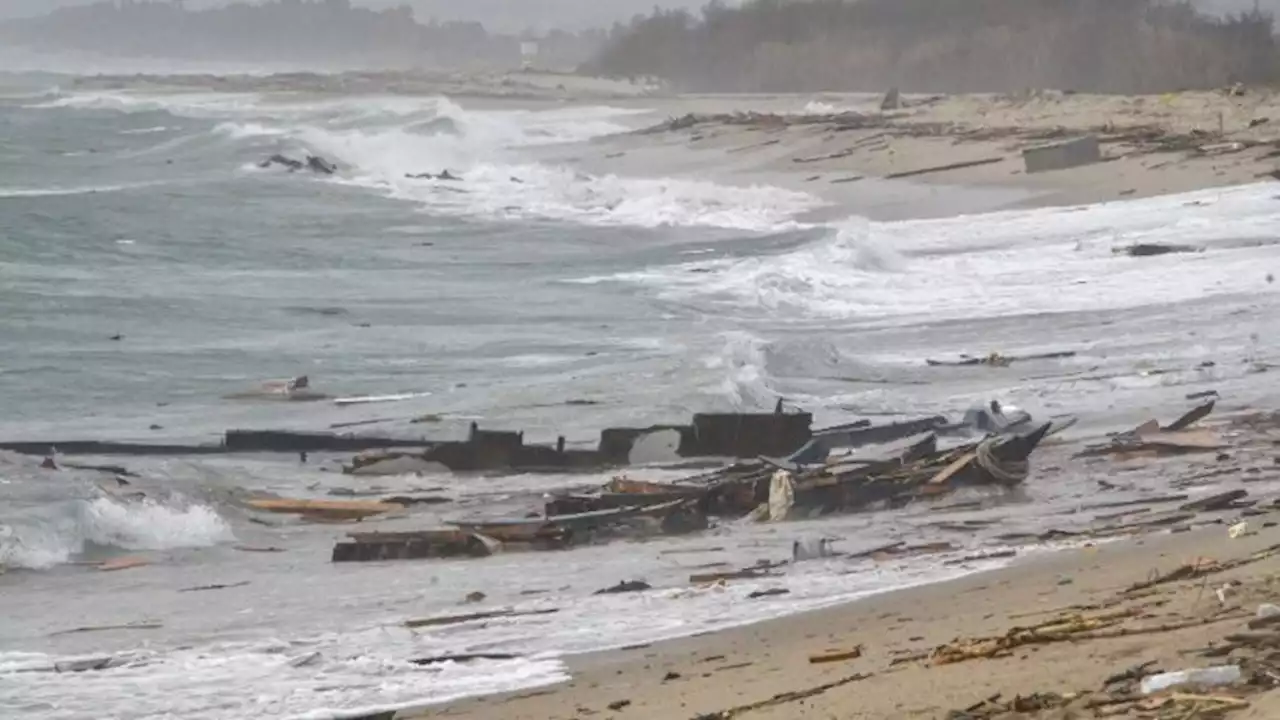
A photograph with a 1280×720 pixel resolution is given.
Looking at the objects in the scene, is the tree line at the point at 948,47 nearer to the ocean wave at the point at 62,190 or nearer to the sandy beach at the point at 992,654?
the ocean wave at the point at 62,190

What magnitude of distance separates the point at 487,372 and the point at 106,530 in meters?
7.21

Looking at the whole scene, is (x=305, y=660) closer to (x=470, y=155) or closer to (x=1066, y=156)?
(x=1066, y=156)

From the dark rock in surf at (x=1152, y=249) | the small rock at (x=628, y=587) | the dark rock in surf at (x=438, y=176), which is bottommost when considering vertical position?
the small rock at (x=628, y=587)

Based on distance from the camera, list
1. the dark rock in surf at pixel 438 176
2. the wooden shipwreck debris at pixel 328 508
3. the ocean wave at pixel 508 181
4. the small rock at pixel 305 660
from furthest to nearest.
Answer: the dark rock in surf at pixel 438 176, the ocean wave at pixel 508 181, the wooden shipwreck debris at pixel 328 508, the small rock at pixel 305 660

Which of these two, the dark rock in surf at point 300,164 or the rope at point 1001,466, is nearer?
the rope at point 1001,466

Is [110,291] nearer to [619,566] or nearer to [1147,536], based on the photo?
[619,566]

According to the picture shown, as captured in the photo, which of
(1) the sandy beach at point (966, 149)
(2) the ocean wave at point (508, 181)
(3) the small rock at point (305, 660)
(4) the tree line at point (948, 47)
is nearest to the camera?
(3) the small rock at point (305, 660)

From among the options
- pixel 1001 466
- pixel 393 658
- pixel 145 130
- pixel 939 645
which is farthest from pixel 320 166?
pixel 939 645

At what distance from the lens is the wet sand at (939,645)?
20.3 ft

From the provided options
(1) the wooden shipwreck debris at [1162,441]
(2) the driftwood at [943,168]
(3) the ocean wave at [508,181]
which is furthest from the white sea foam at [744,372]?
(2) the driftwood at [943,168]

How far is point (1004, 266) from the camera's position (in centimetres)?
2536

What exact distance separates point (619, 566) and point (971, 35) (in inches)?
3306

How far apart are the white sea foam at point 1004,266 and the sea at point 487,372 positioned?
11 cm

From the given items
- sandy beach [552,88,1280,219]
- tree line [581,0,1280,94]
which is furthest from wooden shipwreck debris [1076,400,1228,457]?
tree line [581,0,1280,94]
